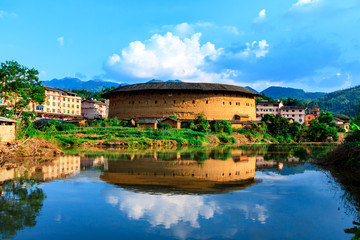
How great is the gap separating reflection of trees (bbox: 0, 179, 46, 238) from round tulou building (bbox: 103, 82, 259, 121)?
1395 inches

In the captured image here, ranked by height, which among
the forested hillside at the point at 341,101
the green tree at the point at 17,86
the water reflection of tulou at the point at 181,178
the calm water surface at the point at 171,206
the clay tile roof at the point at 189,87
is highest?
the forested hillside at the point at 341,101

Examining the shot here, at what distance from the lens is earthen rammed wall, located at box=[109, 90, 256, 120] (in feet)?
143

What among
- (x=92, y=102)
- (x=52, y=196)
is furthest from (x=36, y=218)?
(x=92, y=102)

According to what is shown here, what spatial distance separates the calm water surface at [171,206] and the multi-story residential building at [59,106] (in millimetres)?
55212

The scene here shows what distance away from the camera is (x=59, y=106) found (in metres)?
65.6

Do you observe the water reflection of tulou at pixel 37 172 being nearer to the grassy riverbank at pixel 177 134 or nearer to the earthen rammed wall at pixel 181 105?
the grassy riverbank at pixel 177 134

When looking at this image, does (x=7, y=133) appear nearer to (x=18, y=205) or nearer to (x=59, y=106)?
(x=18, y=205)

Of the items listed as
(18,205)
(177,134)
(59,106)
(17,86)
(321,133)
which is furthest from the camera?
(59,106)

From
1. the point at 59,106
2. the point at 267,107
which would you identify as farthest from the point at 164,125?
the point at 267,107

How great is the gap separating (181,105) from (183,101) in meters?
0.65

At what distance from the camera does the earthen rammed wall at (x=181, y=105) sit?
43.6 meters

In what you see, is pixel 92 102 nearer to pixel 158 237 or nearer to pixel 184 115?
pixel 184 115

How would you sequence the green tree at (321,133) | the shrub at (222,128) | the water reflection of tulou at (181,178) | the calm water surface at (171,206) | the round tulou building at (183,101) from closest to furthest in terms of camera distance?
the calm water surface at (171,206) < the water reflection of tulou at (181,178) < the shrub at (222,128) < the green tree at (321,133) < the round tulou building at (183,101)

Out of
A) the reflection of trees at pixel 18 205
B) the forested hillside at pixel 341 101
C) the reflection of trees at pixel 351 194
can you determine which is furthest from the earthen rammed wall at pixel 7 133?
the forested hillside at pixel 341 101
